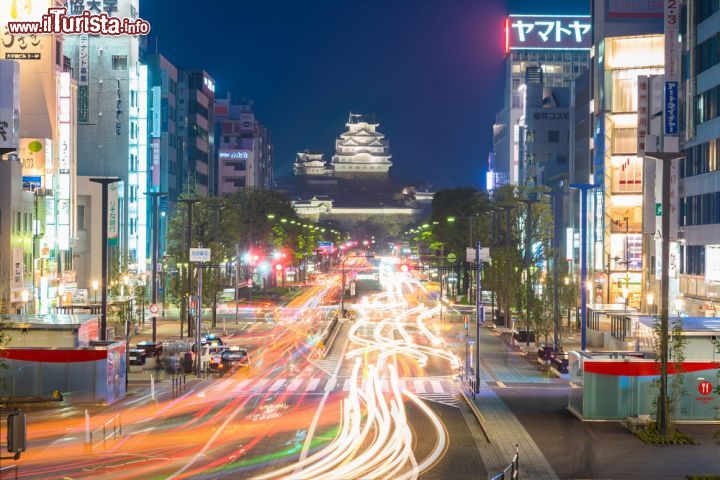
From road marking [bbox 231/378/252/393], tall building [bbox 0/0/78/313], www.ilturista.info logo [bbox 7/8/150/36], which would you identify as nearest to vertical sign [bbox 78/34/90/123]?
www.ilturista.info logo [bbox 7/8/150/36]

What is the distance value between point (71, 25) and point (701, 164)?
3979 cm

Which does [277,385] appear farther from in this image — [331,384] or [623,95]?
[623,95]

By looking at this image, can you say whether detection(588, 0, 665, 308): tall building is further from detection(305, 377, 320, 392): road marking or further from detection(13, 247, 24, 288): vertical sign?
detection(305, 377, 320, 392): road marking

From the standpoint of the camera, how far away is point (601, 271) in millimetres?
88500

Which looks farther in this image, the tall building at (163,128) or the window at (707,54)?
the tall building at (163,128)

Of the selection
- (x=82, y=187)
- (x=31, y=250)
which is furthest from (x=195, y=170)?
(x=31, y=250)

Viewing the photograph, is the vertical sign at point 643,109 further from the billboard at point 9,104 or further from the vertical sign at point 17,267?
the billboard at point 9,104

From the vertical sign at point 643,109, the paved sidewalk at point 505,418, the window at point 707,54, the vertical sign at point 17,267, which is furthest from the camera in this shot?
the vertical sign at point 643,109

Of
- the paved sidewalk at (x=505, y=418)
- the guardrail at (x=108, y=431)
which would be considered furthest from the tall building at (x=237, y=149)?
the guardrail at (x=108, y=431)

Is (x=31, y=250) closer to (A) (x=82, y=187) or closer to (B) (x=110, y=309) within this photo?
(B) (x=110, y=309)

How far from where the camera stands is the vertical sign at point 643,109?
72125mm

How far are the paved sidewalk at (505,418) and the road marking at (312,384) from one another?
20.8 ft

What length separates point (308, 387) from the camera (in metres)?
41.2

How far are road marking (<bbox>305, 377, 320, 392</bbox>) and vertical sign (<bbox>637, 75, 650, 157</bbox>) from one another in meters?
36.6
